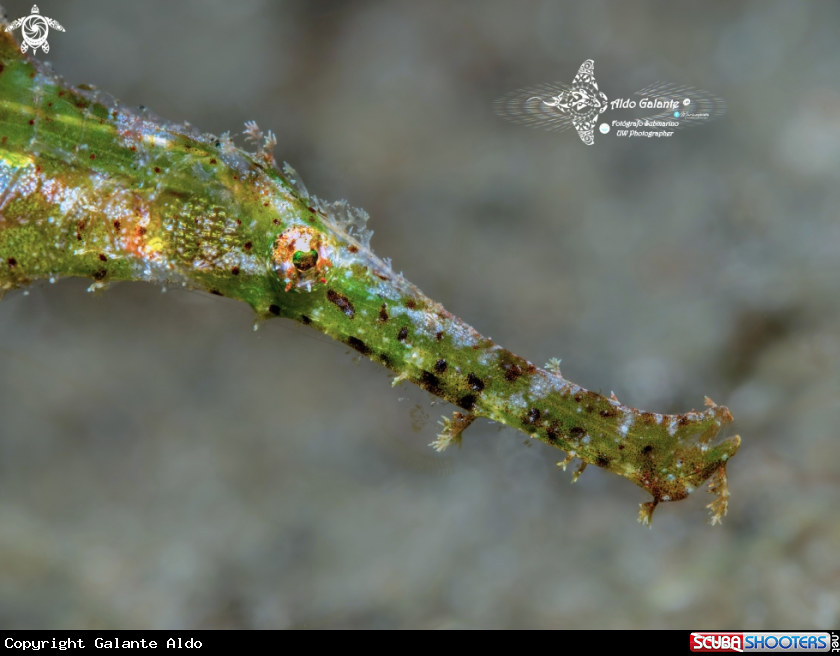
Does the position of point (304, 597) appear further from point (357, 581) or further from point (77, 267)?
point (77, 267)

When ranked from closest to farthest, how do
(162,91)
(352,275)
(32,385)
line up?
(352,275) < (162,91) < (32,385)

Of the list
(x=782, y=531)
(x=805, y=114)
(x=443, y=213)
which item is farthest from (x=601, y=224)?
(x=782, y=531)

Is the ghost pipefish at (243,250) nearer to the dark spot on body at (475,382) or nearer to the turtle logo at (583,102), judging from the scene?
the dark spot on body at (475,382)

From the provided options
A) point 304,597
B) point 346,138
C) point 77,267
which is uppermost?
point 346,138

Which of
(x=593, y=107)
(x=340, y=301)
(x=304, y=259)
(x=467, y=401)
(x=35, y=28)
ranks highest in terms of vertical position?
(x=35, y=28)

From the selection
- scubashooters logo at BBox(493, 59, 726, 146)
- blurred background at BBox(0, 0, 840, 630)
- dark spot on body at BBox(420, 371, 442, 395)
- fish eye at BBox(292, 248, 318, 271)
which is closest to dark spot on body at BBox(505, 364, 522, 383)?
dark spot on body at BBox(420, 371, 442, 395)

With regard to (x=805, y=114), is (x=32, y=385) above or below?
below

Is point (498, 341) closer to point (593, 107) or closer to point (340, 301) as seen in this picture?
point (340, 301)

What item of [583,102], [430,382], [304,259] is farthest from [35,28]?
[583,102]
